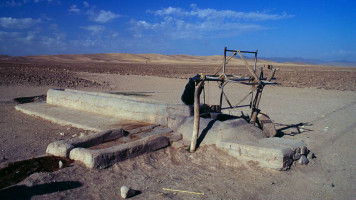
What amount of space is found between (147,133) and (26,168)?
107 inches

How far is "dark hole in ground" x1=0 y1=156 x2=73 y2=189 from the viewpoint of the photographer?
15.0 ft

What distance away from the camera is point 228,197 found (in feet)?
14.4

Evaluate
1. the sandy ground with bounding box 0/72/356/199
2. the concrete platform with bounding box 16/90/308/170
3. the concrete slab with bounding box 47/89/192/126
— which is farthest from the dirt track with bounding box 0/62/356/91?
the sandy ground with bounding box 0/72/356/199

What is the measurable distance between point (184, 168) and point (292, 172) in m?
2.12

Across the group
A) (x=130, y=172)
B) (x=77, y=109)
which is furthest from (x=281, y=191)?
(x=77, y=109)

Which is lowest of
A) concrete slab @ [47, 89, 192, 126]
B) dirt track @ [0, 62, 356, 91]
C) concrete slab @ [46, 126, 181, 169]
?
concrete slab @ [46, 126, 181, 169]

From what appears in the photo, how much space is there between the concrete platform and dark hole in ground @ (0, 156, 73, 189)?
0.21 meters

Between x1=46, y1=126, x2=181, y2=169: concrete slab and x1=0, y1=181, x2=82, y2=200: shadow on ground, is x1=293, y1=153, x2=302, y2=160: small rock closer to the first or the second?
x1=46, y1=126, x2=181, y2=169: concrete slab

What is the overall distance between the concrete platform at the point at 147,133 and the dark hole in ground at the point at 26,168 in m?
0.21

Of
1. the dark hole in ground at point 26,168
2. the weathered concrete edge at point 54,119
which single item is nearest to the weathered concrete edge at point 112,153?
the dark hole in ground at point 26,168

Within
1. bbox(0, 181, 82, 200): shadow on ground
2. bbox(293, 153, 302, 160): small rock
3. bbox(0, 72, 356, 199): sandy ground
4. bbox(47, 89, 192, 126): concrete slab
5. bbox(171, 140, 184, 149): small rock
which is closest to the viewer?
bbox(0, 181, 82, 200): shadow on ground

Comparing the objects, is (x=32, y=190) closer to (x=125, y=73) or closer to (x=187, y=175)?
(x=187, y=175)

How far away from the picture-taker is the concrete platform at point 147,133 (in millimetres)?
5355

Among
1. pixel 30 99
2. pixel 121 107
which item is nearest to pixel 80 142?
pixel 121 107
